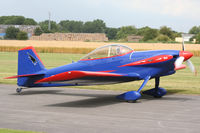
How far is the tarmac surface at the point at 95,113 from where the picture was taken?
26.6ft

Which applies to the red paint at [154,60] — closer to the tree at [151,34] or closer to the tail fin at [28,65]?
the tail fin at [28,65]

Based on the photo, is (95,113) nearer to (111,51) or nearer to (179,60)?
(111,51)

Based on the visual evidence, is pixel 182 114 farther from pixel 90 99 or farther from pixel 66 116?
pixel 90 99

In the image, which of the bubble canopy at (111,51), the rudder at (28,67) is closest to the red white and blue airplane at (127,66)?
the bubble canopy at (111,51)

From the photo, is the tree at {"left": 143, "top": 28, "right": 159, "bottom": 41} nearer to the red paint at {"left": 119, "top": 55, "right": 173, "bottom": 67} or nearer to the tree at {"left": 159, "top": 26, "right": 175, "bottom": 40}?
the tree at {"left": 159, "top": 26, "right": 175, "bottom": 40}

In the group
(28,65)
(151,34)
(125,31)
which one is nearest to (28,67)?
(28,65)

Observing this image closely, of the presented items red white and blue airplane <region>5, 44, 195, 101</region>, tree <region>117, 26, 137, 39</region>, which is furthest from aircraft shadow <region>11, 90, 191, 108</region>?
tree <region>117, 26, 137, 39</region>

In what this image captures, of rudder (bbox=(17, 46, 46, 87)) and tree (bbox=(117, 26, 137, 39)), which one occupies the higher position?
tree (bbox=(117, 26, 137, 39))

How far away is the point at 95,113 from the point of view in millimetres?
9898

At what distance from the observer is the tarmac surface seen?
26.6 feet

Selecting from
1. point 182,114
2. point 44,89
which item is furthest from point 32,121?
point 44,89

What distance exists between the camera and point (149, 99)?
41.3ft

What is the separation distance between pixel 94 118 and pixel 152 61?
3535 mm

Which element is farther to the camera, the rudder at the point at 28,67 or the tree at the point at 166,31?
the tree at the point at 166,31
